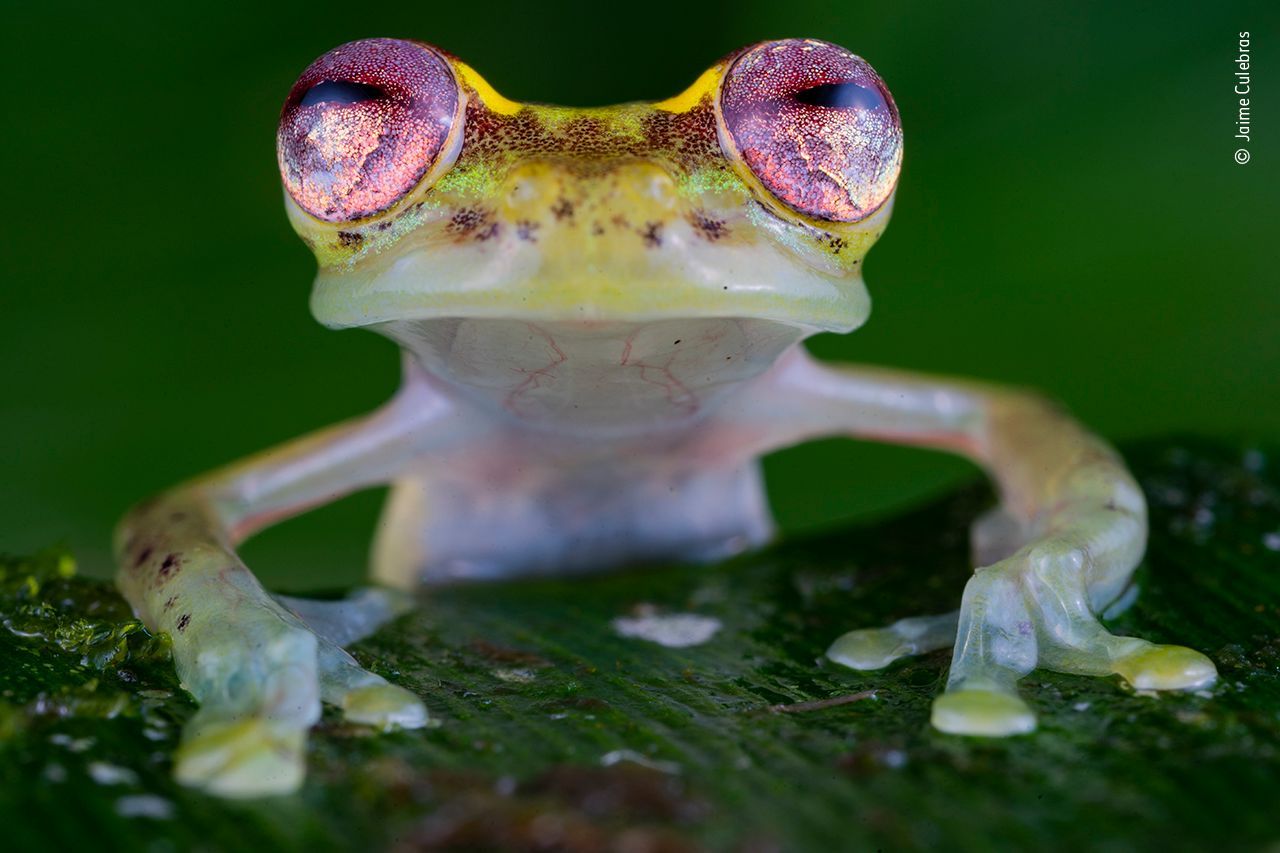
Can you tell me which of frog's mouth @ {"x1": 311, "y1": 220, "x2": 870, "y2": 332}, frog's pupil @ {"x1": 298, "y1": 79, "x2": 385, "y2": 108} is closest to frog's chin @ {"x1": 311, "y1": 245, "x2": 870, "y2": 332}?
frog's mouth @ {"x1": 311, "y1": 220, "x2": 870, "y2": 332}

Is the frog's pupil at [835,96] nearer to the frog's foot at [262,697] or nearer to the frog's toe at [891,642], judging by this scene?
the frog's toe at [891,642]

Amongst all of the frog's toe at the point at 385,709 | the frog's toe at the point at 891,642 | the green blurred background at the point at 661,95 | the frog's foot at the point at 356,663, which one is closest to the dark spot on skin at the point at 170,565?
the frog's foot at the point at 356,663

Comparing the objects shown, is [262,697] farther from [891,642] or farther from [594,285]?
[891,642]

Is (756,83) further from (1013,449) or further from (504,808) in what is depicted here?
(504,808)

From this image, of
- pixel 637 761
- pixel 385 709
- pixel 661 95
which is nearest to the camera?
pixel 637 761

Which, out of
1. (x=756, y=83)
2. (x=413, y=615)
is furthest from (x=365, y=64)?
(x=413, y=615)

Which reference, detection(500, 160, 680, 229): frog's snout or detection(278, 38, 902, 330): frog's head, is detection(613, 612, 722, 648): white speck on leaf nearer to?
detection(278, 38, 902, 330): frog's head

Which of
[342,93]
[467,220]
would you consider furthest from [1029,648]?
[342,93]
